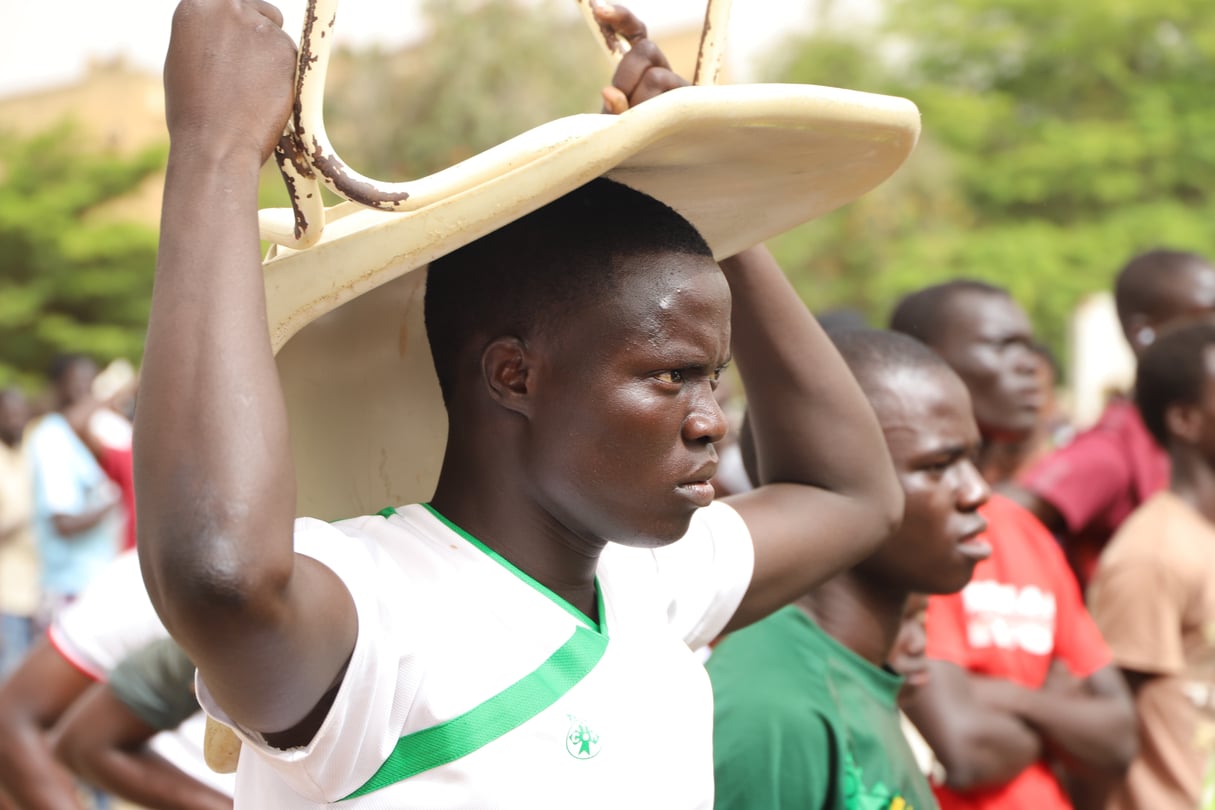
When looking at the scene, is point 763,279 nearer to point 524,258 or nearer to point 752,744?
point 524,258

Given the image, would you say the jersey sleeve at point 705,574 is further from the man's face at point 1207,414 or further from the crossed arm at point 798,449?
the man's face at point 1207,414

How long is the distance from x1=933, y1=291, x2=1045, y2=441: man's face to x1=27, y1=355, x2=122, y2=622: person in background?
200 inches

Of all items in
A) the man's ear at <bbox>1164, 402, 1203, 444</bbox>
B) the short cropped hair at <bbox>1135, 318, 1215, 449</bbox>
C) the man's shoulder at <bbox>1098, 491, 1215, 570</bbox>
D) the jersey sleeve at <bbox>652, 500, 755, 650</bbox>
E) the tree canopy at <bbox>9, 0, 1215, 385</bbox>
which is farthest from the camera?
the tree canopy at <bbox>9, 0, 1215, 385</bbox>

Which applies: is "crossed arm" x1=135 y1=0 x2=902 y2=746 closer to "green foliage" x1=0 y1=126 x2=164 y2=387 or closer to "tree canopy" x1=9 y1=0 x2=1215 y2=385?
"tree canopy" x1=9 y1=0 x2=1215 y2=385

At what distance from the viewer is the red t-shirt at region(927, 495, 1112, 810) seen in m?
3.08

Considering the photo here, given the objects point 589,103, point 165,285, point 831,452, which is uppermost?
point 165,285

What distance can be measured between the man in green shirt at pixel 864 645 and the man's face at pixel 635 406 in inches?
27.5

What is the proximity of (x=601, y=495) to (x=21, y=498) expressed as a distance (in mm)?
7852

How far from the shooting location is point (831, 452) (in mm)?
2064

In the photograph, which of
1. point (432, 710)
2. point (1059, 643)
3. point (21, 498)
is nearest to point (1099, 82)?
point (21, 498)

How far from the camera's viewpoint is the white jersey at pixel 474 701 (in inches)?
52.5

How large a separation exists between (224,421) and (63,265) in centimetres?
2707

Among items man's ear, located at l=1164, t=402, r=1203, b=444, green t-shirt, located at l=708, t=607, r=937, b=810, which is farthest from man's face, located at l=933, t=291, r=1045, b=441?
green t-shirt, located at l=708, t=607, r=937, b=810

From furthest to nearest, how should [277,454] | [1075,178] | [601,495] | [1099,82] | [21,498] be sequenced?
[1099,82]
[1075,178]
[21,498]
[601,495]
[277,454]
